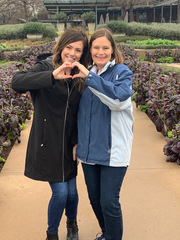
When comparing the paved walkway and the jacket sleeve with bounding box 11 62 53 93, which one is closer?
the jacket sleeve with bounding box 11 62 53 93

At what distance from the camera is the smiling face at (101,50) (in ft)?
7.56

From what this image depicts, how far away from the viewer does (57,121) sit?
2.39 meters

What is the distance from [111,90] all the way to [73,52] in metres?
0.46

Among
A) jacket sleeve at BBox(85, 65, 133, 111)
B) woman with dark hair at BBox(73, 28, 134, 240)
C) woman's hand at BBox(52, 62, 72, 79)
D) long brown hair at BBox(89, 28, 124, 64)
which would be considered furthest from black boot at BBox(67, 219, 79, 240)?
long brown hair at BBox(89, 28, 124, 64)

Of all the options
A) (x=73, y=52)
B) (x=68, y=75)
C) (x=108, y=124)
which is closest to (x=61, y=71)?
(x=68, y=75)

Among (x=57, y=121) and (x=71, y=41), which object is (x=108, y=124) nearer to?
(x=57, y=121)

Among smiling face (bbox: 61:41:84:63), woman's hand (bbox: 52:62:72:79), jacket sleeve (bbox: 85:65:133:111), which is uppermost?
smiling face (bbox: 61:41:84:63)

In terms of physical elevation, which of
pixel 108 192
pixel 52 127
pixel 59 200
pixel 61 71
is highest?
pixel 61 71

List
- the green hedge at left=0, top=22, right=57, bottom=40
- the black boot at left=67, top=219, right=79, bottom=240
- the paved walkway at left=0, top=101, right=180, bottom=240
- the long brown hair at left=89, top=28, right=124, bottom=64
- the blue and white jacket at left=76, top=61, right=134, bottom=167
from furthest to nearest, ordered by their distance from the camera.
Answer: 1. the green hedge at left=0, top=22, right=57, bottom=40
2. the paved walkway at left=0, top=101, right=180, bottom=240
3. the black boot at left=67, top=219, right=79, bottom=240
4. the long brown hair at left=89, top=28, right=124, bottom=64
5. the blue and white jacket at left=76, top=61, right=134, bottom=167

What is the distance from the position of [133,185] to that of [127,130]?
174cm

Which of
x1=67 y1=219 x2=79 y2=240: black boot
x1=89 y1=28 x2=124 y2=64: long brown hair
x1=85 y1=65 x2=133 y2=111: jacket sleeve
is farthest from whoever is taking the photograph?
x1=67 y1=219 x2=79 y2=240: black boot

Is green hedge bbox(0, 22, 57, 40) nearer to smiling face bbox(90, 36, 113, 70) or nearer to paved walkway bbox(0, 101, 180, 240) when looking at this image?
paved walkway bbox(0, 101, 180, 240)

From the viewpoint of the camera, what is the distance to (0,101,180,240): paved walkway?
2.96 metres

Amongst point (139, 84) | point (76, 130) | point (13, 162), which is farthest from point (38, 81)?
point (139, 84)
